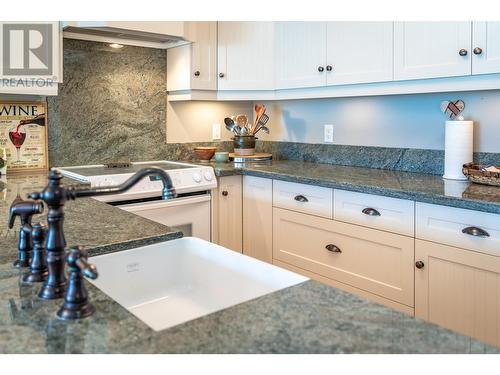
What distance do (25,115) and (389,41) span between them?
2.10 metres

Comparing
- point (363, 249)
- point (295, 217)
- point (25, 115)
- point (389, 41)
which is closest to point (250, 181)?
point (295, 217)

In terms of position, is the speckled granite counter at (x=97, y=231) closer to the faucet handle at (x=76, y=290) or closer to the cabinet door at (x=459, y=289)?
the faucet handle at (x=76, y=290)

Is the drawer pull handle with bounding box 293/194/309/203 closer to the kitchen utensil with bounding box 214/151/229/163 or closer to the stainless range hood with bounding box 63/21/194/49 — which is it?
the kitchen utensil with bounding box 214/151/229/163

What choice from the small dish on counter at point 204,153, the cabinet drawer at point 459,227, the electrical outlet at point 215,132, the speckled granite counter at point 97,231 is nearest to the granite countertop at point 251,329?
the speckled granite counter at point 97,231

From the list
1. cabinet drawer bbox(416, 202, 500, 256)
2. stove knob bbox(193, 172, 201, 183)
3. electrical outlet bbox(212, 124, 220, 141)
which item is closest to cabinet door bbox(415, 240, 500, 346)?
cabinet drawer bbox(416, 202, 500, 256)

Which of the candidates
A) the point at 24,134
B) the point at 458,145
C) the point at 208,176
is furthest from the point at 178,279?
the point at 24,134

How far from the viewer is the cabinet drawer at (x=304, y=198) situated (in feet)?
8.39

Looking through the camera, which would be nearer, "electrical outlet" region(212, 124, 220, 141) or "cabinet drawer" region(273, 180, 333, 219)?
"cabinet drawer" region(273, 180, 333, 219)

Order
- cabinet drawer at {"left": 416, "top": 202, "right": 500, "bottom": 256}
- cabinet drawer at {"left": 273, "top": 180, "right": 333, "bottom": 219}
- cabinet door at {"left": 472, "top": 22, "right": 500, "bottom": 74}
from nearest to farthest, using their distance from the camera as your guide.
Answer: cabinet drawer at {"left": 416, "top": 202, "right": 500, "bottom": 256} → cabinet door at {"left": 472, "top": 22, "right": 500, "bottom": 74} → cabinet drawer at {"left": 273, "top": 180, "right": 333, "bottom": 219}

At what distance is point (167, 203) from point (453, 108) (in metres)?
1.63

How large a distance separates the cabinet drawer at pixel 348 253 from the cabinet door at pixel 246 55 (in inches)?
37.8

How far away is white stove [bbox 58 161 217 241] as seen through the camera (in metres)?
2.62

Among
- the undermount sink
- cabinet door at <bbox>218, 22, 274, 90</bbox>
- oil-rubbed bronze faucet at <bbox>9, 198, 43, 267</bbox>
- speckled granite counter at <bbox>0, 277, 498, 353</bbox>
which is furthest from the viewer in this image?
cabinet door at <bbox>218, 22, 274, 90</bbox>

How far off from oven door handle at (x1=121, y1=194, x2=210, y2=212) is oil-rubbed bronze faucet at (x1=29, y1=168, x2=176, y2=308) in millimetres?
1670
